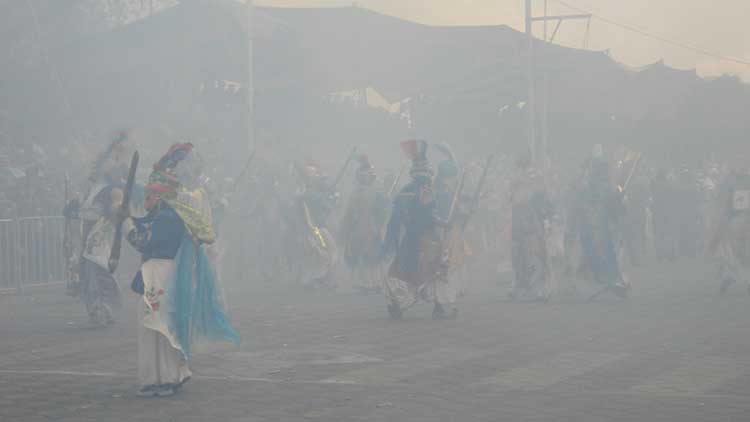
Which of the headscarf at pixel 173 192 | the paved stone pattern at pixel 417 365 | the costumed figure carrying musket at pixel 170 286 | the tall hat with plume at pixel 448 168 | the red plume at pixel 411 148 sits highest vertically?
the red plume at pixel 411 148

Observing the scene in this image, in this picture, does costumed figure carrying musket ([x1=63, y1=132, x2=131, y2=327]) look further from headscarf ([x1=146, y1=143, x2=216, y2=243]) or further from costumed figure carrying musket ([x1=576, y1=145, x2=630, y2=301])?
costumed figure carrying musket ([x1=576, y1=145, x2=630, y2=301])

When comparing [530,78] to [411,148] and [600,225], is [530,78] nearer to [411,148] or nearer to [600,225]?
[600,225]

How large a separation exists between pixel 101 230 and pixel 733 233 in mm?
9518

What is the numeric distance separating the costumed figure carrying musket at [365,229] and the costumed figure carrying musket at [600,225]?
3.42 meters

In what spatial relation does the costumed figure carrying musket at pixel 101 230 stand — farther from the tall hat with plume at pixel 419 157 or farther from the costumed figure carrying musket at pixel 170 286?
the costumed figure carrying musket at pixel 170 286

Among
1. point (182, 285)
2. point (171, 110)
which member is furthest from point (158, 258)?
point (171, 110)

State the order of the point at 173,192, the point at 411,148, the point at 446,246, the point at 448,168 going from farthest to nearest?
the point at 448,168 < the point at 446,246 < the point at 411,148 < the point at 173,192

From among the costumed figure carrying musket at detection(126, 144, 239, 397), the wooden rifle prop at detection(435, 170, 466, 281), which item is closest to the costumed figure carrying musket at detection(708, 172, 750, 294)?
the wooden rifle prop at detection(435, 170, 466, 281)

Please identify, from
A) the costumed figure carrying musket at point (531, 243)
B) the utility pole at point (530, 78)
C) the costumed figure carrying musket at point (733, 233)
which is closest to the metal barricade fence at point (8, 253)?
the costumed figure carrying musket at point (531, 243)

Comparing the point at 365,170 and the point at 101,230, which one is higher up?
the point at 365,170

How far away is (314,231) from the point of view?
66.3 ft

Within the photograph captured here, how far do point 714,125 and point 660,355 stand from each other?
31077 millimetres

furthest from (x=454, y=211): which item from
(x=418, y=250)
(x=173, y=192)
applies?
(x=173, y=192)

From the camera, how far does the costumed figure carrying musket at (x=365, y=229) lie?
754 inches
